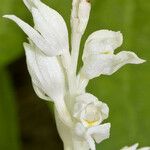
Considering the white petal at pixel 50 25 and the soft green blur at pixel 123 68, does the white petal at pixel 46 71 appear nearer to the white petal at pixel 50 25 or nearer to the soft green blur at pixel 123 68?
the white petal at pixel 50 25

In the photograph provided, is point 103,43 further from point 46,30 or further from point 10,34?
point 10,34

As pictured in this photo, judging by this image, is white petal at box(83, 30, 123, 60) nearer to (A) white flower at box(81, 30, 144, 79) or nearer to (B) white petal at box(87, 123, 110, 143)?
(A) white flower at box(81, 30, 144, 79)

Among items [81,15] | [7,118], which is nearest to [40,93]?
[81,15]

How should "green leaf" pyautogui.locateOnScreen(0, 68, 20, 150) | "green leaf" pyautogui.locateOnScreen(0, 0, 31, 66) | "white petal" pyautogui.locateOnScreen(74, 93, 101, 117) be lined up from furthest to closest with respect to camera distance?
"green leaf" pyautogui.locateOnScreen(0, 68, 20, 150), "green leaf" pyautogui.locateOnScreen(0, 0, 31, 66), "white petal" pyautogui.locateOnScreen(74, 93, 101, 117)

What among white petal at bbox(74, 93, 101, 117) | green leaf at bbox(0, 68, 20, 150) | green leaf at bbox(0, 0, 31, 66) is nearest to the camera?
white petal at bbox(74, 93, 101, 117)

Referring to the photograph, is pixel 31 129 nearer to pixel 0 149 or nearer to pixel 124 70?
pixel 0 149

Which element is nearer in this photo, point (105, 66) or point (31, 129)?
point (105, 66)

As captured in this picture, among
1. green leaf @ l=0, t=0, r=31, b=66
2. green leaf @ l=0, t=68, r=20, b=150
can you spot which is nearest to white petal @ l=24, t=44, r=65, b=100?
green leaf @ l=0, t=0, r=31, b=66

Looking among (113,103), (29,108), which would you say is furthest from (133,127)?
(29,108)
